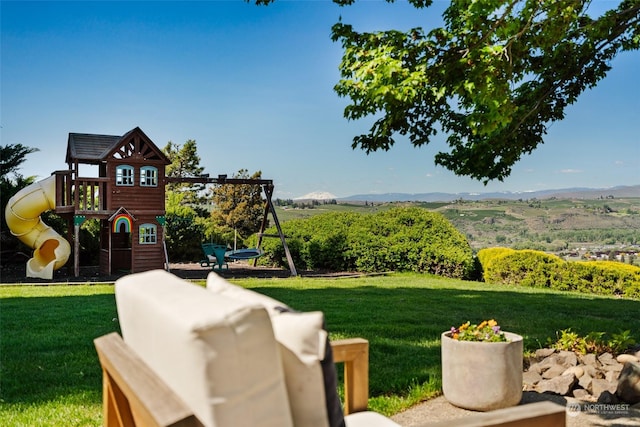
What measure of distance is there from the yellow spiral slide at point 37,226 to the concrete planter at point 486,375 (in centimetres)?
1293

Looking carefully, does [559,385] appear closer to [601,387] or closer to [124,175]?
[601,387]

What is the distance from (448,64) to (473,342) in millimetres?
3260

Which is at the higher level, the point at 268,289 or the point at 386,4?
the point at 386,4

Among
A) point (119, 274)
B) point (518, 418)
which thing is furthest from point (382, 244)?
point (518, 418)

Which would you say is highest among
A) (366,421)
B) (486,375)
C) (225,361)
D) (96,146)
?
(96,146)

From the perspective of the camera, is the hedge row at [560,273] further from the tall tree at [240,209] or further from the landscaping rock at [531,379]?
the tall tree at [240,209]

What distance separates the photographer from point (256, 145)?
884 inches

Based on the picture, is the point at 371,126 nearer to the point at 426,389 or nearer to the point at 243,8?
the point at 426,389

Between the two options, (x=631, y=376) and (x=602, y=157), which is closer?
(x=631, y=376)

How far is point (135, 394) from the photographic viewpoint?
4.96ft

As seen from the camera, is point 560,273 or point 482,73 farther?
point 560,273

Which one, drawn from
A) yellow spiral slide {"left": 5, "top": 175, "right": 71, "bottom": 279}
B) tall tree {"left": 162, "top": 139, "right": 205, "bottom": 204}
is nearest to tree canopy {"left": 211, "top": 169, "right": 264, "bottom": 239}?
tall tree {"left": 162, "top": 139, "right": 205, "bottom": 204}

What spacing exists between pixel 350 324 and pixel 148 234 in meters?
10.2

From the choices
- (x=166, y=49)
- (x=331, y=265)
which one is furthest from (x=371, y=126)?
(x=166, y=49)
